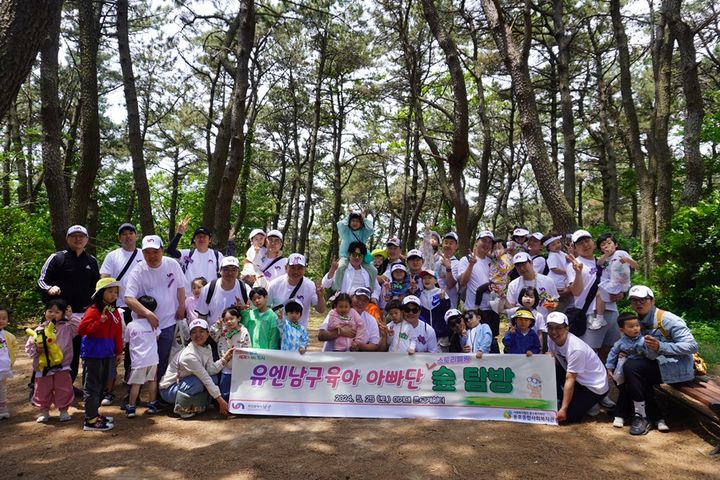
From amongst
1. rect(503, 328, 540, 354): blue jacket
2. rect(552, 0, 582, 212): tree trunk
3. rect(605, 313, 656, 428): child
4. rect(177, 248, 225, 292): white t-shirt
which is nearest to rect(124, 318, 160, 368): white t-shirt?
rect(177, 248, 225, 292): white t-shirt

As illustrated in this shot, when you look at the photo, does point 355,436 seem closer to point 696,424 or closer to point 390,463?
point 390,463

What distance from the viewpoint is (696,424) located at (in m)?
4.88

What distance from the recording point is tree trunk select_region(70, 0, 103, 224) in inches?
366

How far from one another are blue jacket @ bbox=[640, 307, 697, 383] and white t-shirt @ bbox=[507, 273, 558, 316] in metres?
1.29

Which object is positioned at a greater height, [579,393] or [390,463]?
[579,393]

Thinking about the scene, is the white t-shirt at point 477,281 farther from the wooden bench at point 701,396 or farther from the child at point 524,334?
the wooden bench at point 701,396

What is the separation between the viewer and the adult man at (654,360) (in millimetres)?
4805

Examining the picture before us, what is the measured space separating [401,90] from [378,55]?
81.7 inches

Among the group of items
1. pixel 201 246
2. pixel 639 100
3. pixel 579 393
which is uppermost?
pixel 639 100

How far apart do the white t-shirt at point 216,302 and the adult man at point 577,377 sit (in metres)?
3.89

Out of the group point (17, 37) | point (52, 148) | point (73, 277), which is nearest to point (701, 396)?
point (17, 37)

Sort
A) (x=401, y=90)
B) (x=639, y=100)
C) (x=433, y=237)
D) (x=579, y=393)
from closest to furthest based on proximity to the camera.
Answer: (x=579, y=393) < (x=433, y=237) < (x=401, y=90) < (x=639, y=100)

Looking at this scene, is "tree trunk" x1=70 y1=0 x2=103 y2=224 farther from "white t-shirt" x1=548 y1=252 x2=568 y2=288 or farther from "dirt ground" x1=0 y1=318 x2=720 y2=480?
"white t-shirt" x1=548 y1=252 x2=568 y2=288

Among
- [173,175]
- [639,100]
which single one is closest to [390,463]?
[639,100]
